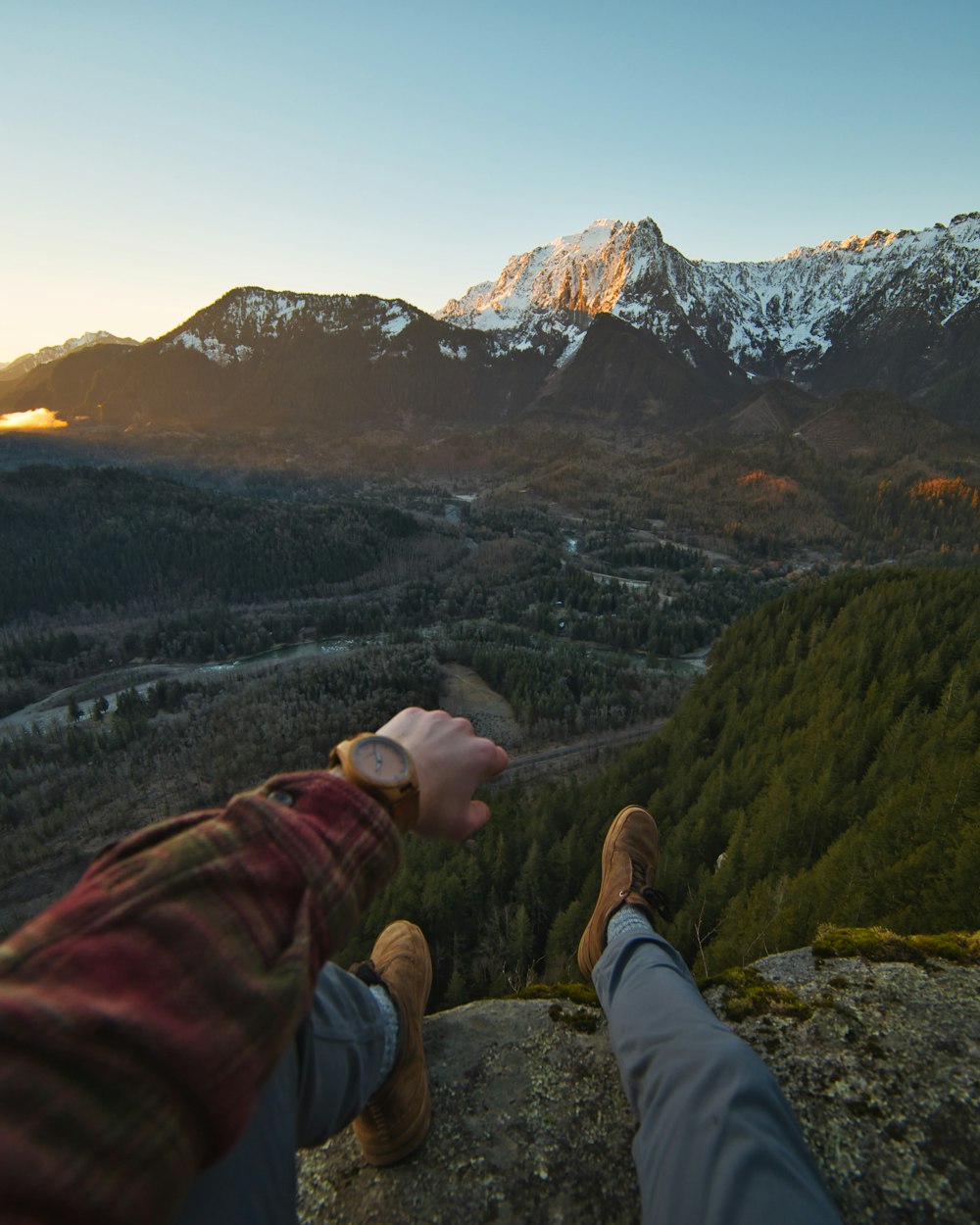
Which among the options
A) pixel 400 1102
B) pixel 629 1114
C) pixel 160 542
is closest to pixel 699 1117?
pixel 629 1114

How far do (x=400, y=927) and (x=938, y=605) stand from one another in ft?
62.1

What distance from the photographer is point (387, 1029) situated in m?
2.78

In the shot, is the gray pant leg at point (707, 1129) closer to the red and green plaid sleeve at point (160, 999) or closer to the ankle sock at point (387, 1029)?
the ankle sock at point (387, 1029)

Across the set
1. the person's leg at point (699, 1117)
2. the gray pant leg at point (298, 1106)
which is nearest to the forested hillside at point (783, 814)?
the person's leg at point (699, 1117)

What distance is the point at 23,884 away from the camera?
22.5 m

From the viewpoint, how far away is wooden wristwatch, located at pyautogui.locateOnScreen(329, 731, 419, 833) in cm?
173

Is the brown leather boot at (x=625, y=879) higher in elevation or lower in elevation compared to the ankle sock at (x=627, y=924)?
lower

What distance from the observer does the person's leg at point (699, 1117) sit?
192 centimetres

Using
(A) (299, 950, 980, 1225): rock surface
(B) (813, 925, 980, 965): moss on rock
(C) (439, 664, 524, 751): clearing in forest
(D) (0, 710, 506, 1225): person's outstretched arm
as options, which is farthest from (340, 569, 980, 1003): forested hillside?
(C) (439, 664, 524, 751): clearing in forest

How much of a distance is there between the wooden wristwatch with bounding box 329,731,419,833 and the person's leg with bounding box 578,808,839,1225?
1579 millimetres

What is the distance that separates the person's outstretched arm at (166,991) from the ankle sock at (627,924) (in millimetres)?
2856

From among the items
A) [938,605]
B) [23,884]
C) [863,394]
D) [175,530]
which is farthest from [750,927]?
[863,394]

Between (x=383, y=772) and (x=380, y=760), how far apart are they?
0.06 m

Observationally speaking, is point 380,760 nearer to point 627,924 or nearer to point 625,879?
point 627,924
